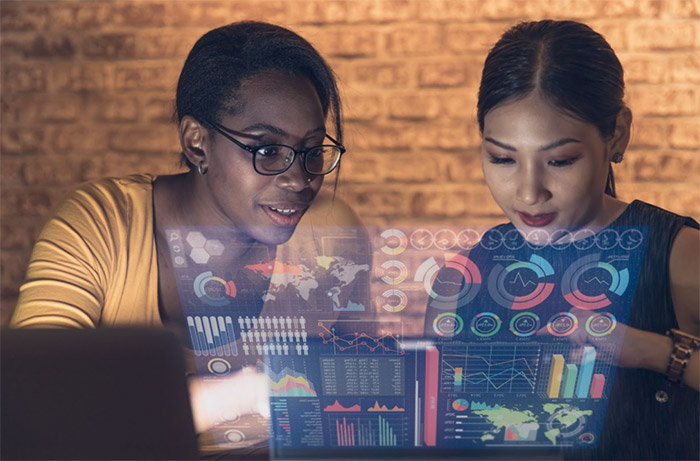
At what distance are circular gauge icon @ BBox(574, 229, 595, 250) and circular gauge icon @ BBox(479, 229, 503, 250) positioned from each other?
14 cm

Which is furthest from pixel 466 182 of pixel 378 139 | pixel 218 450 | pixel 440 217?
pixel 218 450

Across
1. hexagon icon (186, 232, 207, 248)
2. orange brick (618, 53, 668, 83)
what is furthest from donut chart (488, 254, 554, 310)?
hexagon icon (186, 232, 207, 248)

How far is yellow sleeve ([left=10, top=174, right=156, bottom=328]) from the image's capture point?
118 cm

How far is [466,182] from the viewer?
135 centimetres

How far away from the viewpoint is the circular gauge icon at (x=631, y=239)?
1.07m

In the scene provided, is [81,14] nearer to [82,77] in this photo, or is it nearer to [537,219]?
[82,77]

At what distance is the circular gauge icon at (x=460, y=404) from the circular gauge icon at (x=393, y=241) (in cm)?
29

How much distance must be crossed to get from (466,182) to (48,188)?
1.03 m

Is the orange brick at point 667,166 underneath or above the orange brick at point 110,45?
underneath

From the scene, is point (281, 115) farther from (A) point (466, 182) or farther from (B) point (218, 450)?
(B) point (218, 450)

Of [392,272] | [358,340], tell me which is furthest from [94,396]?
[392,272]

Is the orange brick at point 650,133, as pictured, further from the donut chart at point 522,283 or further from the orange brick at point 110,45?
the orange brick at point 110,45

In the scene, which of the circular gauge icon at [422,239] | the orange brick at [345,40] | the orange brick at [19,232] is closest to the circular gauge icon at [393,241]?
the circular gauge icon at [422,239]

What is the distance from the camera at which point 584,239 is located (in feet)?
3.65
